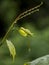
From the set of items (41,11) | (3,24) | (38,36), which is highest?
(38,36)

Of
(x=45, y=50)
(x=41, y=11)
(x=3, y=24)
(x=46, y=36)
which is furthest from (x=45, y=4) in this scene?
(x=45, y=50)

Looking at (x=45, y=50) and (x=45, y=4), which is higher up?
(x=45, y=50)

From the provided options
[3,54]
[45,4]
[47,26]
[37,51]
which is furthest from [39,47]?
[45,4]

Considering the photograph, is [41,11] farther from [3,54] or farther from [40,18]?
[3,54]

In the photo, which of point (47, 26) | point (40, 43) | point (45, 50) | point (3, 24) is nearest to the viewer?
point (45, 50)

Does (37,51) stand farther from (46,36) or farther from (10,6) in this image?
(10,6)

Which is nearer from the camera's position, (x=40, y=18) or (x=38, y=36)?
(x=38, y=36)

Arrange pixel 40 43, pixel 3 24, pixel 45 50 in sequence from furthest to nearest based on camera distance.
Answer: pixel 3 24, pixel 40 43, pixel 45 50
